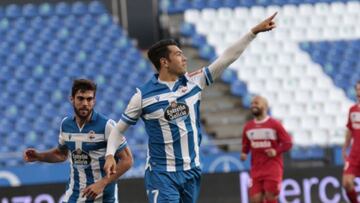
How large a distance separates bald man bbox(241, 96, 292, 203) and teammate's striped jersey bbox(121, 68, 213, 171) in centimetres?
445

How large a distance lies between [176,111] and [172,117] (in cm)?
6

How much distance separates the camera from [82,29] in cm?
2086

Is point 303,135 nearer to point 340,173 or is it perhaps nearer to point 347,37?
point 347,37

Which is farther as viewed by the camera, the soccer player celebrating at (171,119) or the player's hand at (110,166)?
the soccer player celebrating at (171,119)

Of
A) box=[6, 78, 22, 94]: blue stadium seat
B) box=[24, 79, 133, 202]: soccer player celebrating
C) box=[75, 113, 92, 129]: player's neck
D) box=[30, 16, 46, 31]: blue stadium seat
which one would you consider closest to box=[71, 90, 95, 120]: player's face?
box=[24, 79, 133, 202]: soccer player celebrating

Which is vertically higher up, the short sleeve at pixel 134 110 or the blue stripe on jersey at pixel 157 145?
the short sleeve at pixel 134 110

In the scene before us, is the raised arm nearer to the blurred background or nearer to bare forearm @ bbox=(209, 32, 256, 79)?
bare forearm @ bbox=(209, 32, 256, 79)

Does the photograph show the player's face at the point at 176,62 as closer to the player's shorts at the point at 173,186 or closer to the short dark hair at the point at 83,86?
the short dark hair at the point at 83,86

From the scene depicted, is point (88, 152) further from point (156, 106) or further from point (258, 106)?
point (258, 106)

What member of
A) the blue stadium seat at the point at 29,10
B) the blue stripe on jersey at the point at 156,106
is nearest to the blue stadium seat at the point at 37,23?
the blue stadium seat at the point at 29,10

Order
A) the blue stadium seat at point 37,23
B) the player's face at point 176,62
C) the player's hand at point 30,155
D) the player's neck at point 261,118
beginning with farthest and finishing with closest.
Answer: the blue stadium seat at point 37,23 → the player's neck at point 261,118 → the player's hand at point 30,155 → the player's face at point 176,62

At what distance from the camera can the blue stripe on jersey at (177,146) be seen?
22.6 ft

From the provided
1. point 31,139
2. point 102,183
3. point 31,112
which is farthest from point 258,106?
point 31,112

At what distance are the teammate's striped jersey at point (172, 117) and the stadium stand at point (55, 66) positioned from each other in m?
10.2
